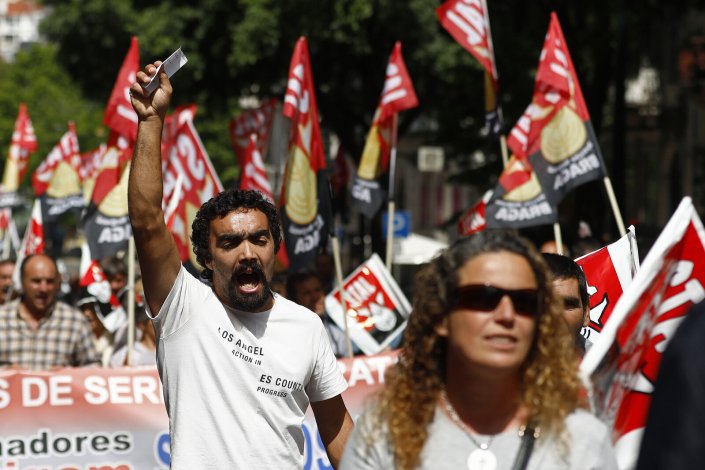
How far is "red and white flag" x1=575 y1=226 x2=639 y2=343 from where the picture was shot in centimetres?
630

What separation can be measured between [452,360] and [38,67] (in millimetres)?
74726

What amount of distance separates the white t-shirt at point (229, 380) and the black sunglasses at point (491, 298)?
1.48m

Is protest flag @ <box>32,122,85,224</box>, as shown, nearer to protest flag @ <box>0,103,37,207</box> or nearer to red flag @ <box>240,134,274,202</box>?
protest flag @ <box>0,103,37,207</box>

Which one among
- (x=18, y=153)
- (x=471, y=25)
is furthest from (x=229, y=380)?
(x=18, y=153)

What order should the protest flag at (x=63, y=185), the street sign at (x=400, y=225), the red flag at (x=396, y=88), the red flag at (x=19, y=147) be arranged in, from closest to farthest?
the red flag at (x=396, y=88), the protest flag at (x=63, y=185), the red flag at (x=19, y=147), the street sign at (x=400, y=225)

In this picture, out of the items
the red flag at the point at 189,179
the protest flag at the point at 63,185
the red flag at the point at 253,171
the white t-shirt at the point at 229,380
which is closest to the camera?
the white t-shirt at the point at 229,380

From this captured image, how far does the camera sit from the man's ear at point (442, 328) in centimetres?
298

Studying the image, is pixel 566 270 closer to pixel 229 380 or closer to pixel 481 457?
pixel 229 380

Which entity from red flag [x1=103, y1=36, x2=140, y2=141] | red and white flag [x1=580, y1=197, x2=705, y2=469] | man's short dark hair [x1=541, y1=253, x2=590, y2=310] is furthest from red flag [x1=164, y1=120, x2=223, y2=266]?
red and white flag [x1=580, y1=197, x2=705, y2=469]

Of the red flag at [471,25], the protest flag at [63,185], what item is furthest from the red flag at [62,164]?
the red flag at [471,25]

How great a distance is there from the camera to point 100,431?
309 inches

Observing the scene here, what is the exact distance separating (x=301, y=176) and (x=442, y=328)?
7.12 meters

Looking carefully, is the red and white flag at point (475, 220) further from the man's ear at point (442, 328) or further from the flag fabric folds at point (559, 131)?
the man's ear at point (442, 328)

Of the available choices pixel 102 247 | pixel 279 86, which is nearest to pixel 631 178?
pixel 279 86
